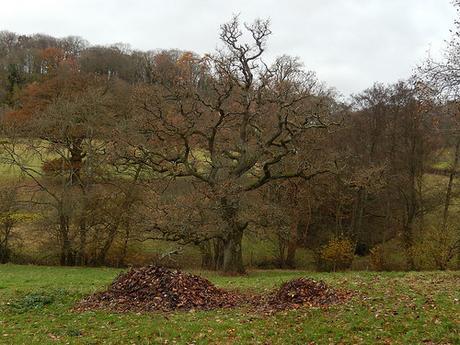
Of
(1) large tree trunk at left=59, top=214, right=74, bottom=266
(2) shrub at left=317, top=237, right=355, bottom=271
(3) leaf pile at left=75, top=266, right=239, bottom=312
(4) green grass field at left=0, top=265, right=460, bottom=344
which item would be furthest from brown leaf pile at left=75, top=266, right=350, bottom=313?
(1) large tree trunk at left=59, top=214, right=74, bottom=266

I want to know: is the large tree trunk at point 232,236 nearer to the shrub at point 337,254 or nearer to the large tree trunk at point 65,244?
the shrub at point 337,254

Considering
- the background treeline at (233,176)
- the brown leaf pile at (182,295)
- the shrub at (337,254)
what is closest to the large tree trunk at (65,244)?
the background treeline at (233,176)

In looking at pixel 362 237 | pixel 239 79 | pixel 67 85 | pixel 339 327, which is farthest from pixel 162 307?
pixel 67 85

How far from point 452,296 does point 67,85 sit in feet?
145

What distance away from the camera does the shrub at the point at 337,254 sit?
3275 cm

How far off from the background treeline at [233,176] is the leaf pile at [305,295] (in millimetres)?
11597

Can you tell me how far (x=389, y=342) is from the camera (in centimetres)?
1031

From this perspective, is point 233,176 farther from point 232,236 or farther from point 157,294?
point 157,294

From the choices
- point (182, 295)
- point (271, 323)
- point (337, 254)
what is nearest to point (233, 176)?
point (337, 254)

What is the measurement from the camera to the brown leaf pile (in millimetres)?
14555

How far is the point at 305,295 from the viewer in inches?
578

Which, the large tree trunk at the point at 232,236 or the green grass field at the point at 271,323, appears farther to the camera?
the large tree trunk at the point at 232,236

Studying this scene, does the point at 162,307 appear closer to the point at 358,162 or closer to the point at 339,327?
the point at 339,327

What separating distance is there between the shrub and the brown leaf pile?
17.3 meters
